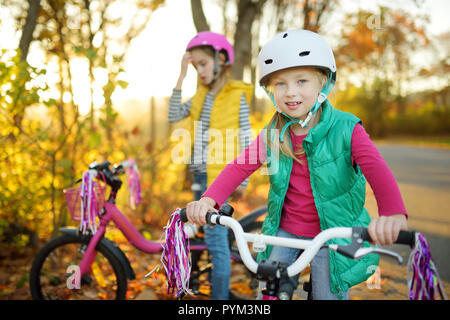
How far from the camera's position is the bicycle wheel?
303 centimetres

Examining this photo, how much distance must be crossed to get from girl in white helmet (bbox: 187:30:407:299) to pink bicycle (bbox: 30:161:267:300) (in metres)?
1.27

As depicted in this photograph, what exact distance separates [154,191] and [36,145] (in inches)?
101

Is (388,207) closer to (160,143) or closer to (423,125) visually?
(160,143)

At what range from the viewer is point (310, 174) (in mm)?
2051

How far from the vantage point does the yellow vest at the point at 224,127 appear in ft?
10.4

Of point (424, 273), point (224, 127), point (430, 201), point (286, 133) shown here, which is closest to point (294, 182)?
point (286, 133)

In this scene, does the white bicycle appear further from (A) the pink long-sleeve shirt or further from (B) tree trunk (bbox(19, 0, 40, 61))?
(B) tree trunk (bbox(19, 0, 40, 61))

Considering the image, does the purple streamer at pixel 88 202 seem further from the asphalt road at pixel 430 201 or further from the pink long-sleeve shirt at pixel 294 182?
the asphalt road at pixel 430 201

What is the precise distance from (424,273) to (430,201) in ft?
22.6

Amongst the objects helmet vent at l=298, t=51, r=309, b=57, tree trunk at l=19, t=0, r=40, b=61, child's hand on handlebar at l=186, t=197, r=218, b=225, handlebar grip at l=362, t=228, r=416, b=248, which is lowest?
handlebar grip at l=362, t=228, r=416, b=248

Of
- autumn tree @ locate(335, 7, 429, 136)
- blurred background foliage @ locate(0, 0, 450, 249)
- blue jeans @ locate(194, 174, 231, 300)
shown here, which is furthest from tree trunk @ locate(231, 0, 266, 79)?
autumn tree @ locate(335, 7, 429, 136)

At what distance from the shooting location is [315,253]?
5.02ft

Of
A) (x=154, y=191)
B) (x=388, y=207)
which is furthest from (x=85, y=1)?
(x=388, y=207)

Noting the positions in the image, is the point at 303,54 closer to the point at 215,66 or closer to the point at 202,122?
the point at 215,66
